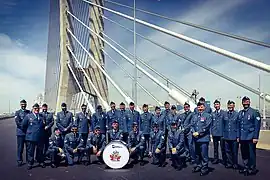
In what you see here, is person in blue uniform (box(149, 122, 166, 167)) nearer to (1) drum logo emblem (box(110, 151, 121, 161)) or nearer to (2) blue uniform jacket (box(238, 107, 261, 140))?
(1) drum logo emblem (box(110, 151, 121, 161))

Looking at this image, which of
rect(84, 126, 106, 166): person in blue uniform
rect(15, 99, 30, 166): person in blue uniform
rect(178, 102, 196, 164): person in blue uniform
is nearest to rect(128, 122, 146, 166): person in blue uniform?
rect(84, 126, 106, 166): person in blue uniform

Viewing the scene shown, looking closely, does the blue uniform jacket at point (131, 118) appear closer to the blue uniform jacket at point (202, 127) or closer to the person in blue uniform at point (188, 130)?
the person in blue uniform at point (188, 130)

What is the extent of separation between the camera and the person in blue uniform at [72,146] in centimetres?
979

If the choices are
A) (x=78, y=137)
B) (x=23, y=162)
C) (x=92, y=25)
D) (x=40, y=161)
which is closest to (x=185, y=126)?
(x=78, y=137)

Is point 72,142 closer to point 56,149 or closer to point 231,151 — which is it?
point 56,149

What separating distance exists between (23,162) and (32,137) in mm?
1267

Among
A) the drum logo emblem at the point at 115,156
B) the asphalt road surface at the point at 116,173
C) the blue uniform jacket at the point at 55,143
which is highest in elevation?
the blue uniform jacket at the point at 55,143

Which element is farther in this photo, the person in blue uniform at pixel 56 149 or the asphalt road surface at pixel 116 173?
the person in blue uniform at pixel 56 149

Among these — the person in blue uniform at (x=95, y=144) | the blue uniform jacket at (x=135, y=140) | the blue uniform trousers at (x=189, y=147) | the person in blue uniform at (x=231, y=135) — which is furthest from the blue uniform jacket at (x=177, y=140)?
the person in blue uniform at (x=95, y=144)

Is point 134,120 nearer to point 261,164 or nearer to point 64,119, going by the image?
point 64,119

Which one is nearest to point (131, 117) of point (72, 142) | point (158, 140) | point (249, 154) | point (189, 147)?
point (158, 140)

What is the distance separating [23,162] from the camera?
34.3ft

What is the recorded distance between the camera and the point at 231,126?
9.07 meters

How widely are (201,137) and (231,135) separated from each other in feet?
2.84
